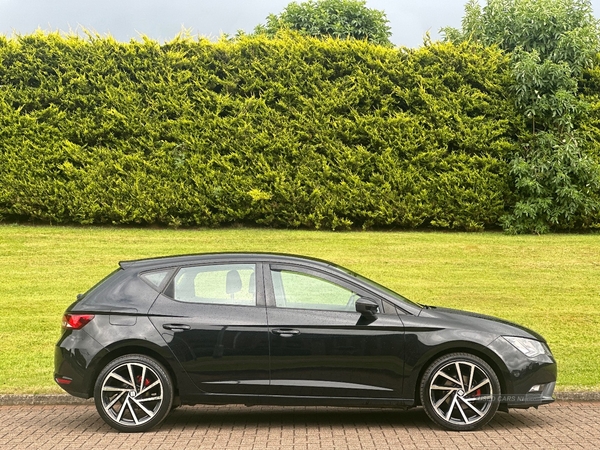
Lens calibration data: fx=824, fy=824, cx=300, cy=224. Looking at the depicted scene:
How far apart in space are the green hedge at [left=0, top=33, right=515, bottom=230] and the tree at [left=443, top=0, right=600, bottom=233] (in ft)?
1.58

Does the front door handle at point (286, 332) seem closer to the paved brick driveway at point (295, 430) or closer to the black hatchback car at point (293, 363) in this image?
the black hatchback car at point (293, 363)

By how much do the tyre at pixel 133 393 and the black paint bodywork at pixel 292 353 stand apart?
10cm

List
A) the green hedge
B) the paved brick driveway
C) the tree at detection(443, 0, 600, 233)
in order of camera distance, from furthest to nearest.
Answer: the green hedge → the tree at detection(443, 0, 600, 233) → the paved brick driveway

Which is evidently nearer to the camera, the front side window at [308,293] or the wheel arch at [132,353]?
the wheel arch at [132,353]

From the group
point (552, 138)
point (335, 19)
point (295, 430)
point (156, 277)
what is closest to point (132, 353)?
point (156, 277)

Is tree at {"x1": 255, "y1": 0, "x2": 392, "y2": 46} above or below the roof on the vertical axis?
above

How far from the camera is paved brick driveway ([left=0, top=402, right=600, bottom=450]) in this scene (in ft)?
21.5

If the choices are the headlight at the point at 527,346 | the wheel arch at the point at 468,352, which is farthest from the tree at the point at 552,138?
the wheel arch at the point at 468,352

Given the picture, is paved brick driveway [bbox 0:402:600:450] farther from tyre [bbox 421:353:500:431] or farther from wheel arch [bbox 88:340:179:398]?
wheel arch [bbox 88:340:179:398]

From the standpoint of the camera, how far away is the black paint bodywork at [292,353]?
7.04m

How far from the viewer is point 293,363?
7059 mm

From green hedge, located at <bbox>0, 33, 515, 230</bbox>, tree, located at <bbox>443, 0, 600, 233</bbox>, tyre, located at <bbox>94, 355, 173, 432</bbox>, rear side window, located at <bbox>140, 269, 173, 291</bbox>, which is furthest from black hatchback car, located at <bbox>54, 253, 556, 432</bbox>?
A: tree, located at <bbox>443, 0, 600, 233</bbox>

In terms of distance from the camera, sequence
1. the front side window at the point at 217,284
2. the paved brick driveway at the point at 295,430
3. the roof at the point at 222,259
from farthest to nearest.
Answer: the roof at the point at 222,259
the front side window at the point at 217,284
the paved brick driveway at the point at 295,430

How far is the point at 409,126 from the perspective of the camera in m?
19.5
